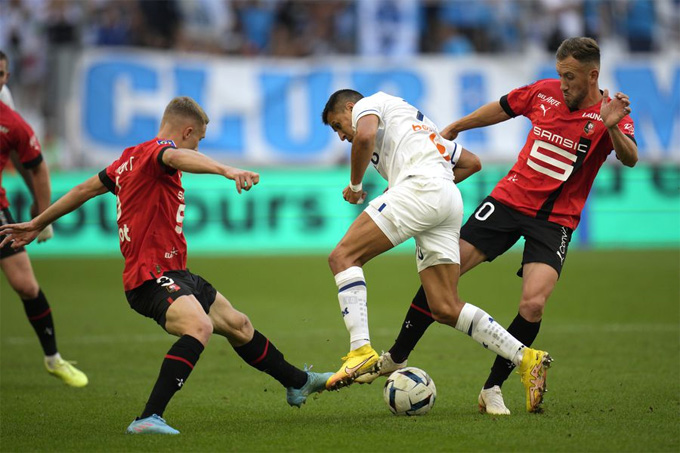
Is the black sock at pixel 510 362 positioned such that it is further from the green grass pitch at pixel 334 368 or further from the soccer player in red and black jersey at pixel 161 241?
the soccer player in red and black jersey at pixel 161 241

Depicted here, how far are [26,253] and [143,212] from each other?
8.27 ft

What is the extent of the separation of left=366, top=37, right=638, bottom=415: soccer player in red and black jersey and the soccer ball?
381mm

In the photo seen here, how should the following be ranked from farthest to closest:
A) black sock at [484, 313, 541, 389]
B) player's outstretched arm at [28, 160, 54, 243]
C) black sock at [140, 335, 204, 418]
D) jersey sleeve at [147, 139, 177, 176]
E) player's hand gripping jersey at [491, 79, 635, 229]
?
player's outstretched arm at [28, 160, 54, 243] < player's hand gripping jersey at [491, 79, 635, 229] < black sock at [484, 313, 541, 389] < jersey sleeve at [147, 139, 177, 176] < black sock at [140, 335, 204, 418]

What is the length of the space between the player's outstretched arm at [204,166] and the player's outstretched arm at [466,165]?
2003 millimetres

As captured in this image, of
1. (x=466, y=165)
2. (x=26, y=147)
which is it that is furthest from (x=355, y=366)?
(x=26, y=147)

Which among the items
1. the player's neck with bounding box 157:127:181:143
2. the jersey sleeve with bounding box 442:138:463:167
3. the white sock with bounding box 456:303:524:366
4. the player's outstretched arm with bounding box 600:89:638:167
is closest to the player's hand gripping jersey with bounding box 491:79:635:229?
the player's outstretched arm with bounding box 600:89:638:167

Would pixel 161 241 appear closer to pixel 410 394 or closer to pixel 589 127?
pixel 410 394

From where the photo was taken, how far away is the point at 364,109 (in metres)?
6.67

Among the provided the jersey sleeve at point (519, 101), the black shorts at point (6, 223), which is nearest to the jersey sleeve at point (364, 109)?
the jersey sleeve at point (519, 101)

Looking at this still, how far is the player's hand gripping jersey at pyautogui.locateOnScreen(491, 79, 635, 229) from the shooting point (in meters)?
6.93

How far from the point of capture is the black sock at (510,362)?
682 centimetres

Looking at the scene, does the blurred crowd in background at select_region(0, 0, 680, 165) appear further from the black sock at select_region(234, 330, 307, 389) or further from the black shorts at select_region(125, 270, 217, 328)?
the black shorts at select_region(125, 270, 217, 328)

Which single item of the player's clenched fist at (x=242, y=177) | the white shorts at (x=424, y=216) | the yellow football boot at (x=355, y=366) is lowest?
the yellow football boot at (x=355, y=366)

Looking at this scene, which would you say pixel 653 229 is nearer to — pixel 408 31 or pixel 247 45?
pixel 408 31
